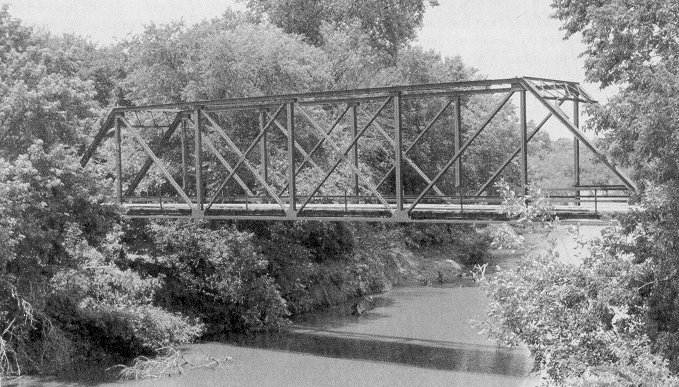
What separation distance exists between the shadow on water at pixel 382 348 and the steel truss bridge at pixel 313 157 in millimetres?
4329

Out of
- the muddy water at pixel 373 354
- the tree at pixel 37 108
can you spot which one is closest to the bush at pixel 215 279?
the muddy water at pixel 373 354

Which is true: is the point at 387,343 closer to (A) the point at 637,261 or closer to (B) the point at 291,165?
(B) the point at 291,165

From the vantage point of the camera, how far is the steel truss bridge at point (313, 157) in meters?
23.6

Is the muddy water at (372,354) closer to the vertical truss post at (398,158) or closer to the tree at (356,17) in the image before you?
the vertical truss post at (398,158)

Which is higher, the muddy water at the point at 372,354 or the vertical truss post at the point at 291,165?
the vertical truss post at the point at 291,165

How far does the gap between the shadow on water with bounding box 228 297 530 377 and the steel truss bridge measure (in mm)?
4329

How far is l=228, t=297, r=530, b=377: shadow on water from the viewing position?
26.3 m

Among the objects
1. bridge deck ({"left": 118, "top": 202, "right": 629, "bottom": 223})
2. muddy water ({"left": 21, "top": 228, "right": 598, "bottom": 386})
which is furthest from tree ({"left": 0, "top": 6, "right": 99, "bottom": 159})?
muddy water ({"left": 21, "top": 228, "right": 598, "bottom": 386})

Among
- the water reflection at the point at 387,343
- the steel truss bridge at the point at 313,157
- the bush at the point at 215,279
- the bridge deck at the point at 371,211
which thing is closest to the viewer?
the bridge deck at the point at 371,211

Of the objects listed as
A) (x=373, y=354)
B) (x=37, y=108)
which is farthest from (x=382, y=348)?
(x=37, y=108)

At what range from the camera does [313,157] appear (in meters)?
41.4

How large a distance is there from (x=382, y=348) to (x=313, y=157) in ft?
45.5

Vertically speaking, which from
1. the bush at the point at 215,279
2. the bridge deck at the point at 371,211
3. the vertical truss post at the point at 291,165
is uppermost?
the vertical truss post at the point at 291,165

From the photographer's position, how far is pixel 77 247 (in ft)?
89.9
